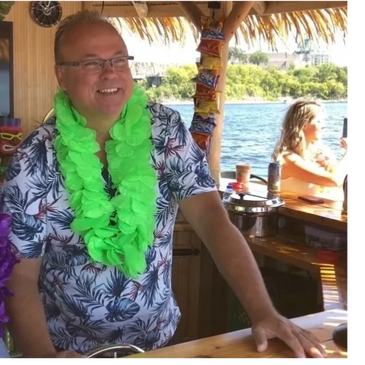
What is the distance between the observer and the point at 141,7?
5637 mm

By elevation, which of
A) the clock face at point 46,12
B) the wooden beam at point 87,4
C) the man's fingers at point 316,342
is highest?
the wooden beam at point 87,4

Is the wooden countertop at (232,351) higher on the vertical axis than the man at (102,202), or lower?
lower

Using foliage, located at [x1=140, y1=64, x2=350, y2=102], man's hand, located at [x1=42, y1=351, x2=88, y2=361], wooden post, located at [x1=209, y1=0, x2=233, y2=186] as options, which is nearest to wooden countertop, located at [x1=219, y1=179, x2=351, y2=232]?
wooden post, located at [x1=209, y1=0, x2=233, y2=186]

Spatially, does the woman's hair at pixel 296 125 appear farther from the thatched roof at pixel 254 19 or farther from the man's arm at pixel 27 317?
the man's arm at pixel 27 317

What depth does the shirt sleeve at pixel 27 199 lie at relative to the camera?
140cm

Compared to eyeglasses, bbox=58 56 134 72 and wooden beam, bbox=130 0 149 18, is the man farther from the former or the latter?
wooden beam, bbox=130 0 149 18

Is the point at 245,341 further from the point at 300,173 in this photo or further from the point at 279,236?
the point at 300,173

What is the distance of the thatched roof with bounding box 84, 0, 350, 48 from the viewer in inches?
194

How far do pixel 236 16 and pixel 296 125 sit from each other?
927 mm

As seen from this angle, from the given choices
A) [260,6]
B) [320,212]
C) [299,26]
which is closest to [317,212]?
[320,212]

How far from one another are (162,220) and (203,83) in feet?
7.68

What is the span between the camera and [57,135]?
5.04 ft

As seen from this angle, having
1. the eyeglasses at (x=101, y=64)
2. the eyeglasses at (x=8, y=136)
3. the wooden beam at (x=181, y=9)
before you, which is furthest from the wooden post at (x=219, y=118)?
the eyeglasses at (x=101, y=64)

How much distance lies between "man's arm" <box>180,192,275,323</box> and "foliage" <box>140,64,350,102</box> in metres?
20.4
